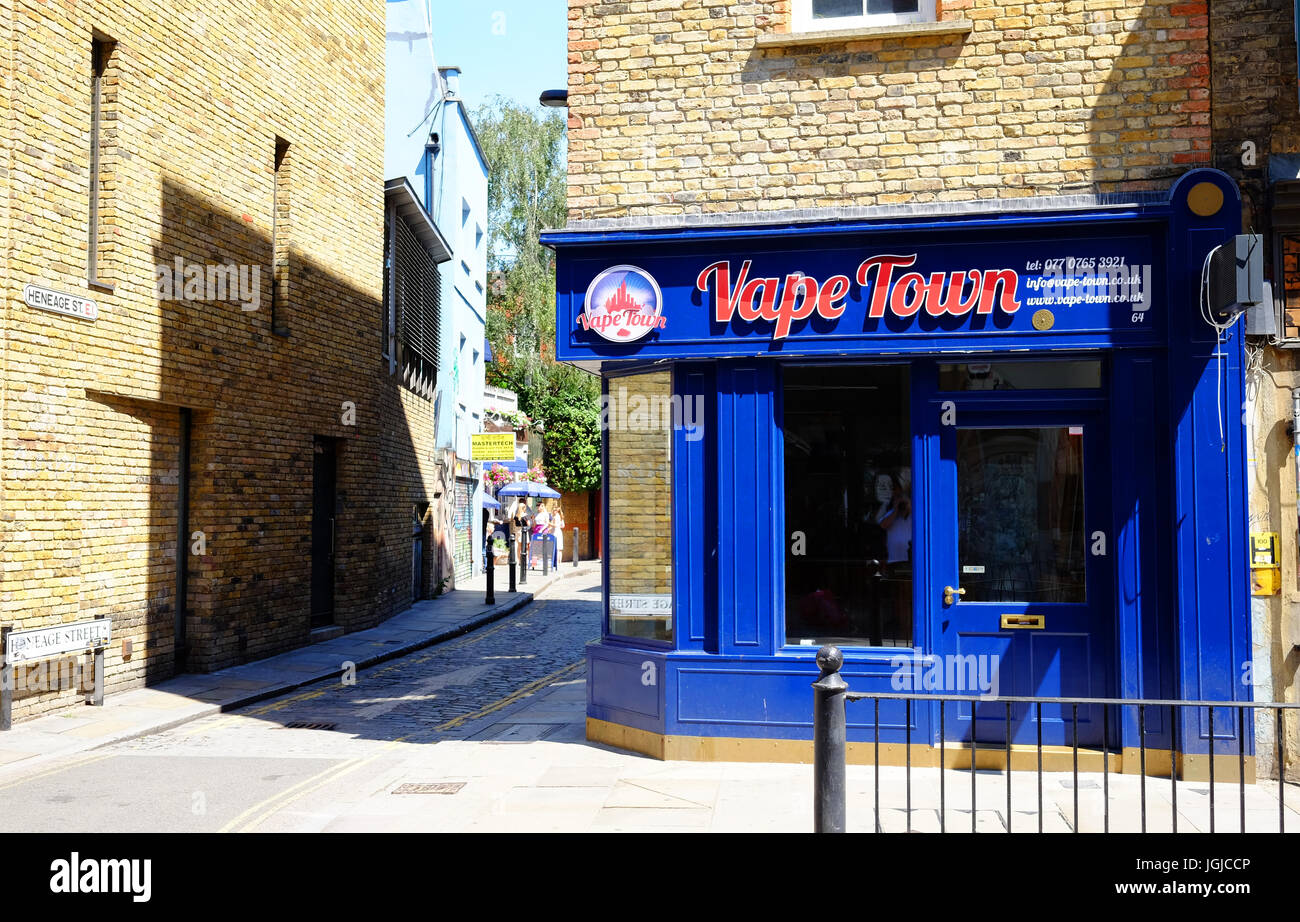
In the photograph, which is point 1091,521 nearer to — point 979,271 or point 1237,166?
point 979,271

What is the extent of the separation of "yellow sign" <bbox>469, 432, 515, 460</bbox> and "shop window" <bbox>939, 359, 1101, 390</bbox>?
1929cm

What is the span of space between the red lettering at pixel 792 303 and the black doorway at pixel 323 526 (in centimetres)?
974

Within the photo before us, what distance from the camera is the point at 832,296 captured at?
8445mm

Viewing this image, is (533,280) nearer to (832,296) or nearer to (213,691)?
(213,691)

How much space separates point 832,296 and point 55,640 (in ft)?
25.5

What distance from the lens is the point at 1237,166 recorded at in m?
8.10

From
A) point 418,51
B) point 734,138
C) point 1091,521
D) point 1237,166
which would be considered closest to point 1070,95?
point 1237,166

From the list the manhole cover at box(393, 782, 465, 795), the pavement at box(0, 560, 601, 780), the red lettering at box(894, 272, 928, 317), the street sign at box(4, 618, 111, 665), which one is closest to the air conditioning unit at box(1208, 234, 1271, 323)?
the red lettering at box(894, 272, 928, 317)

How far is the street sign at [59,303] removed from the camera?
33.8ft

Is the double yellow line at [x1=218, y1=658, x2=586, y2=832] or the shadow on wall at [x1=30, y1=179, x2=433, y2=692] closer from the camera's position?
the double yellow line at [x1=218, y1=658, x2=586, y2=832]

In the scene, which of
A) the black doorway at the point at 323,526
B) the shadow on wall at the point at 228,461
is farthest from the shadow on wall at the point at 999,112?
the black doorway at the point at 323,526

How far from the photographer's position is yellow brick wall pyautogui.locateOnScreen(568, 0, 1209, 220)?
8.23 metres
